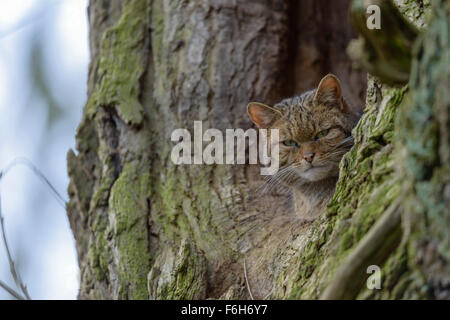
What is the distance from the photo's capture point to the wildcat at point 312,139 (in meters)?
A: 2.96

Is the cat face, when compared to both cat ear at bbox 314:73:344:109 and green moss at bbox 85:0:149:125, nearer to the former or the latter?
cat ear at bbox 314:73:344:109

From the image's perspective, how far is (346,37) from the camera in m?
4.48

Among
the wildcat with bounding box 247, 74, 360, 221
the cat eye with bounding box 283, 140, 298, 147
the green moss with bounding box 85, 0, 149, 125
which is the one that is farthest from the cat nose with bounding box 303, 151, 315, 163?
the green moss with bounding box 85, 0, 149, 125

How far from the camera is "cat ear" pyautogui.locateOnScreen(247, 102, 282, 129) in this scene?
3.19 metres

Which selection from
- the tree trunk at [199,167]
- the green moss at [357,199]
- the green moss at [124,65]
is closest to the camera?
the green moss at [357,199]

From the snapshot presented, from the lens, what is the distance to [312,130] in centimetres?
306

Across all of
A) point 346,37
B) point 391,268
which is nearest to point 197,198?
point 391,268

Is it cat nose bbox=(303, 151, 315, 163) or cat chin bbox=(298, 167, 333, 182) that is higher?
cat nose bbox=(303, 151, 315, 163)

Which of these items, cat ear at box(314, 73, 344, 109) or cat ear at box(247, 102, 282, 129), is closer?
cat ear at box(314, 73, 344, 109)

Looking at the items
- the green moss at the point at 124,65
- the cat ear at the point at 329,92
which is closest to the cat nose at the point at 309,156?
the cat ear at the point at 329,92

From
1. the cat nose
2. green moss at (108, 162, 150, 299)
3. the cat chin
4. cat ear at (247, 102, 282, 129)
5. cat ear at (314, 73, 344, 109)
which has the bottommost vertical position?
green moss at (108, 162, 150, 299)

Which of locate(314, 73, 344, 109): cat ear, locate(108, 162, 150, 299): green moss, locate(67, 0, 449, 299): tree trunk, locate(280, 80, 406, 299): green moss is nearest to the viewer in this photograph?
locate(280, 80, 406, 299): green moss

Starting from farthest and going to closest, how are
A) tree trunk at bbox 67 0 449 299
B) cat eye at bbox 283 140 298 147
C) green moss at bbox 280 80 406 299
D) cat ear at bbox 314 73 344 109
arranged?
cat eye at bbox 283 140 298 147 < cat ear at bbox 314 73 344 109 < tree trunk at bbox 67 0 449 299 < green moss at bbox 280 80 406 299

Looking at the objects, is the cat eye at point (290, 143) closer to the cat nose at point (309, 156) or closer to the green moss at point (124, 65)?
the cat nose at point (309, 156)
